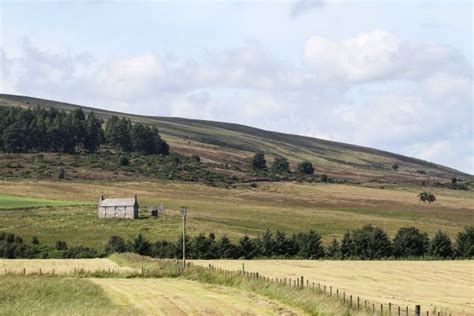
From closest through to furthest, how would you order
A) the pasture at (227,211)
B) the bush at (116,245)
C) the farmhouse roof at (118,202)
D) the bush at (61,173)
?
the bush at (116,245)
the pasture at (227,211)
the farmhouse roof at (118,202)
the bush at (61,173)

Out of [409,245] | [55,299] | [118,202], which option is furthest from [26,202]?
[55,299]

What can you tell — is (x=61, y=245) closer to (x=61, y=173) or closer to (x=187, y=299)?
(x=187, y=299)

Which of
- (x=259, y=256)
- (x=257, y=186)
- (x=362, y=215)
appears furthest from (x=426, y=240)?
(x=257, y=186)

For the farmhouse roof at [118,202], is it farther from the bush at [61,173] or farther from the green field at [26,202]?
the bush at [61,173]

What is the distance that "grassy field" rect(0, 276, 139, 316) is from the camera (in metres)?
40.0

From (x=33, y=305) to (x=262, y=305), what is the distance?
11.6m

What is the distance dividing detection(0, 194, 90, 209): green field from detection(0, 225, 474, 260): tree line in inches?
1076

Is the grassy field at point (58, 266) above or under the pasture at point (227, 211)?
under

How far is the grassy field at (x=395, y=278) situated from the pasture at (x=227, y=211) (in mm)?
23271

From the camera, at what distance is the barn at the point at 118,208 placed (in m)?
138

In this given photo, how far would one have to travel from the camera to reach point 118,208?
139125 millimetres

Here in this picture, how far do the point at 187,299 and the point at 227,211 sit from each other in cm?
9880

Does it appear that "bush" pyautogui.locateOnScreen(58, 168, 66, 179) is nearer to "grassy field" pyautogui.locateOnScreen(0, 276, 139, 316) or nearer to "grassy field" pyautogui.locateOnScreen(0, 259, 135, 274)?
"grassy field" pyautogui.locateOnScreen(0, 259, 135, 274)

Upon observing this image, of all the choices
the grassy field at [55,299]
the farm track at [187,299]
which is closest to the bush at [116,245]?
the farm track at [187,299]
